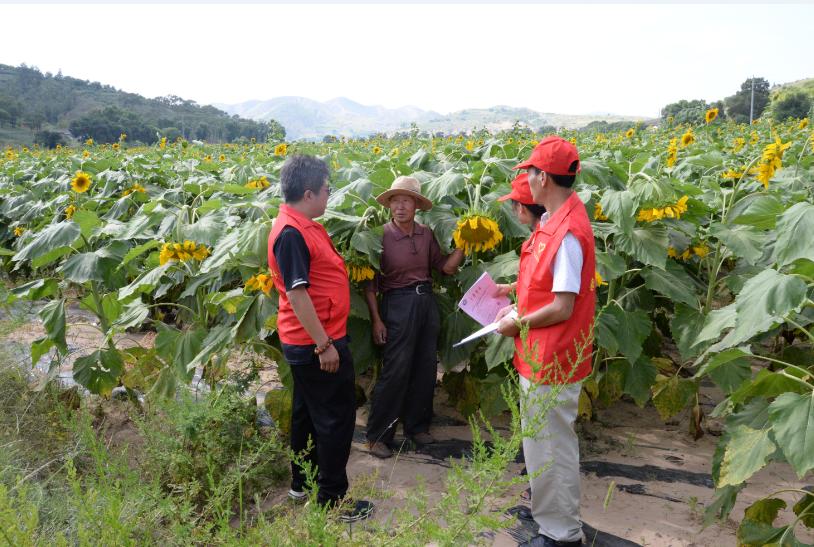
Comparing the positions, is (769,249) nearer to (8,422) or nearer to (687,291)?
(687,291)

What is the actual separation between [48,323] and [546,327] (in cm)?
295

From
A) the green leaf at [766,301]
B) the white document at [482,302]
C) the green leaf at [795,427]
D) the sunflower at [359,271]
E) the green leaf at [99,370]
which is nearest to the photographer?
the green leaf at [795,427]

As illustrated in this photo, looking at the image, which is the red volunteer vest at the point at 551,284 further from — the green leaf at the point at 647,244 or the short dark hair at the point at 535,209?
the green leaf at the point at 647,244

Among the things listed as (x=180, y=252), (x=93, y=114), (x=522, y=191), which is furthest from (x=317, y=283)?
(x=93, y=114)

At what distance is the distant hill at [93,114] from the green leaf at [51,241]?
73.8ft

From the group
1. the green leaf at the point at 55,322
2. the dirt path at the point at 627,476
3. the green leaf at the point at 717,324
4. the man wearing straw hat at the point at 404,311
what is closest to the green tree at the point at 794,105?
the dirt path at the point at 627,476

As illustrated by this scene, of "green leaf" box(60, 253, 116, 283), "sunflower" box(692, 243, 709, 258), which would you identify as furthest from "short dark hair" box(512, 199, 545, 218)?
"green leaf" box(60, 253, 116, 283)

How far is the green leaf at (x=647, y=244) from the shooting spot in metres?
3.08

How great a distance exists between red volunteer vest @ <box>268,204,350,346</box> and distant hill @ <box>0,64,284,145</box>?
2373cm

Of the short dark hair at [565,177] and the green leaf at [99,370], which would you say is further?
the green leaf at [99,370]

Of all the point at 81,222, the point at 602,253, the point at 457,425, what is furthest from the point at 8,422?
the point at 602,253

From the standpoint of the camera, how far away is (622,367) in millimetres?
3525

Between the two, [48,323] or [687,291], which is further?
[48,323]

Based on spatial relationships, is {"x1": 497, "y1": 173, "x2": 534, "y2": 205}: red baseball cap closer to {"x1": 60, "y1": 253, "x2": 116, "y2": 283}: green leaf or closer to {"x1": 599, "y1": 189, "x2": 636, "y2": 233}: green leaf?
{"x1": 599, "y1": 189, "x2": 636, "y2": 233}: green leaf
